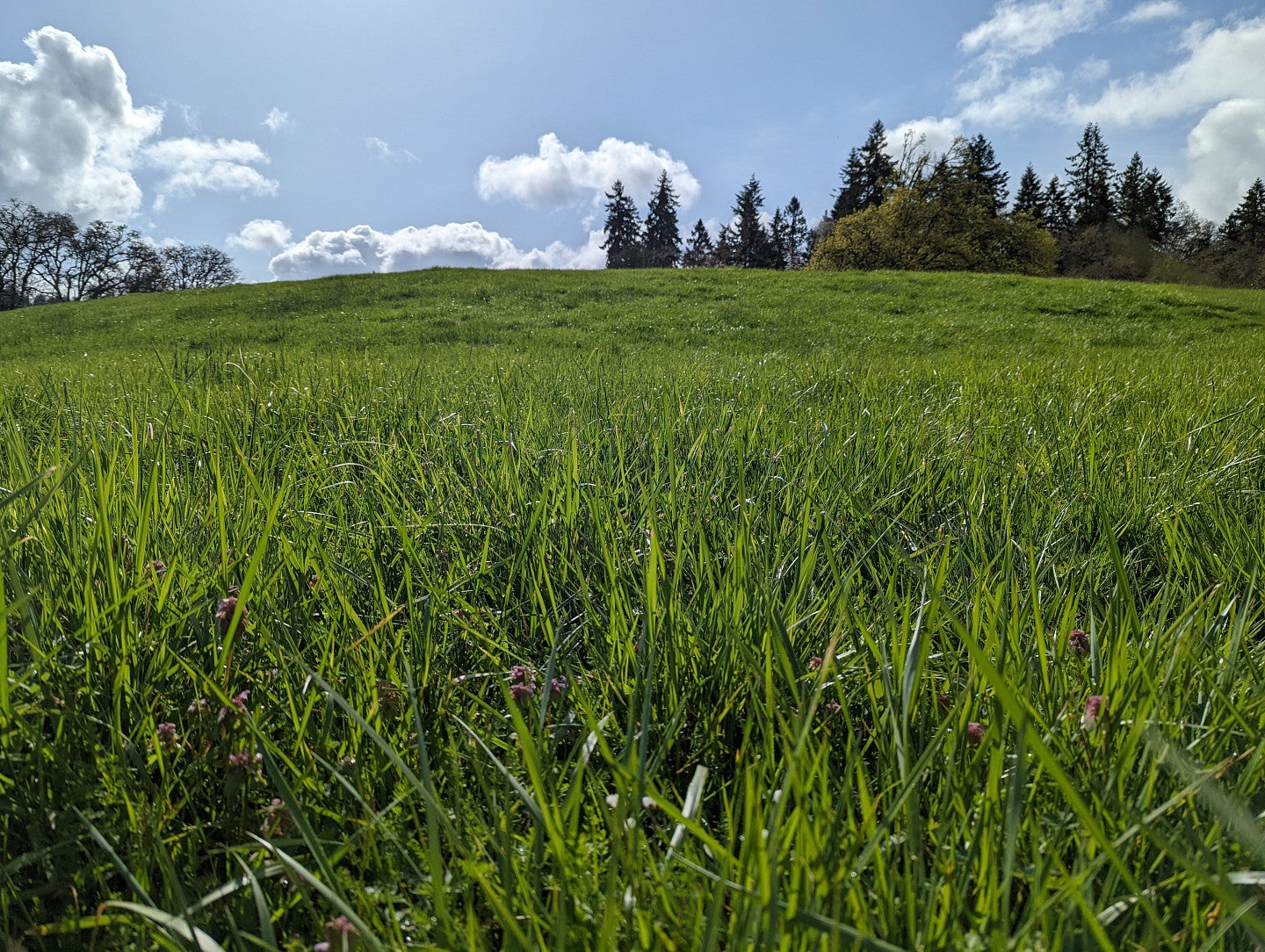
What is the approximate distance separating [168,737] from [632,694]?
2.34ft

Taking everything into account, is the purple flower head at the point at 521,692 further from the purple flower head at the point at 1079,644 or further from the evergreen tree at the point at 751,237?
the evergreen tree at the point at 751,237

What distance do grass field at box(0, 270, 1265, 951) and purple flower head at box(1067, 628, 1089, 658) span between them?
0.06m

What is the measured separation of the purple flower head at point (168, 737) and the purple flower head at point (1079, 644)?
58.2 inches

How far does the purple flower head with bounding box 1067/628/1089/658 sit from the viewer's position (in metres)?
1.17

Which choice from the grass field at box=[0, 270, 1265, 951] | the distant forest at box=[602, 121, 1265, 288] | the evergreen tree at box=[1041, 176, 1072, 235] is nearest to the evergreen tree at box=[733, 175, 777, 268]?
the distant forest at box=[602, 121, 1265, 288]

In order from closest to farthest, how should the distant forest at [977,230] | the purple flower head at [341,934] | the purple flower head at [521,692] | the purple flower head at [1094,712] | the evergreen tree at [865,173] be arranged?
A: the purple flower head at [341,934] → the purple flower head at [1094,712] → the purple flower head at [521,692] → the distant forest at [977,230] → the evergreen tree at [865,173]

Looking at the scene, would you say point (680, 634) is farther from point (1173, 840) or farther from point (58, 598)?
point (58, 598)

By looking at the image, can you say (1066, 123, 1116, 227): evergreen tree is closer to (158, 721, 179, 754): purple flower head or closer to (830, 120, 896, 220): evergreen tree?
(830, 120, 896, 220): evergreen tree

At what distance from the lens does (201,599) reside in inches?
51.4

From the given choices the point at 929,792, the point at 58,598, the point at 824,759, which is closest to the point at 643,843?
the point at 824,759

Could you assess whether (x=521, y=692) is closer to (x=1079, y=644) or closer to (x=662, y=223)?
(x=1079, y=644)

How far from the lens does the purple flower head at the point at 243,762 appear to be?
0.92 m

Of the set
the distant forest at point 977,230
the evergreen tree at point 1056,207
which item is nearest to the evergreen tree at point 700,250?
the distant forest at point 977,230

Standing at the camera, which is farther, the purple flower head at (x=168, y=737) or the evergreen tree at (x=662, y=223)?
the evergreen tree at (x=662, y=223)
